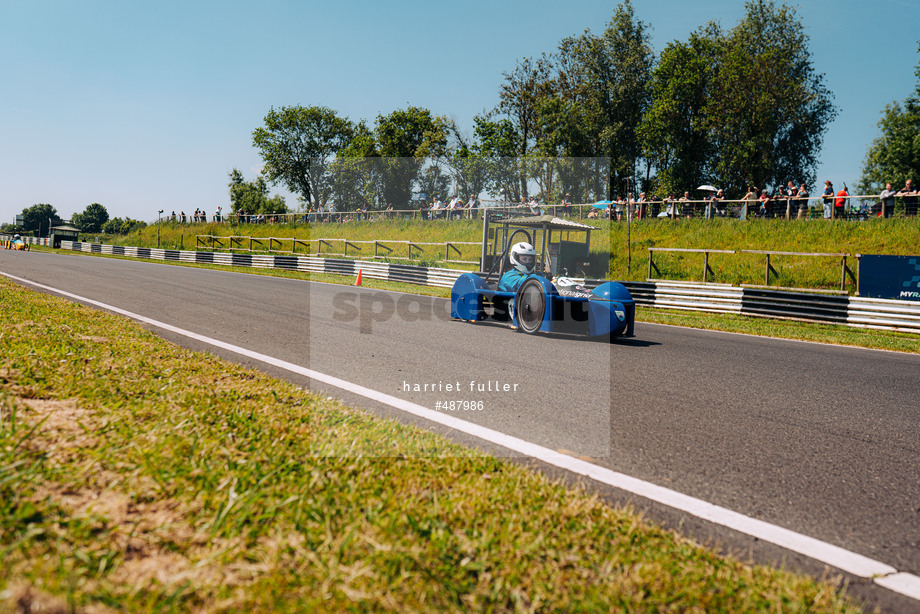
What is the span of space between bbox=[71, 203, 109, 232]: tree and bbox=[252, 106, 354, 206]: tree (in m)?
114

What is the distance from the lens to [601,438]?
13.7 feet

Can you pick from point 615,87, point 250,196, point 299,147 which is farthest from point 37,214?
point 615,87

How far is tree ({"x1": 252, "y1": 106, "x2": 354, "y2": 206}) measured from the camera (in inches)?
3108

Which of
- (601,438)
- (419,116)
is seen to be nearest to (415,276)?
(601,438)

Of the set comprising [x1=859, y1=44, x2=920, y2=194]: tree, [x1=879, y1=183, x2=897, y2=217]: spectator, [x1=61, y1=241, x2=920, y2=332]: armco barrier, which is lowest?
[x1=61, y1=241, x2=920, y2=332]: armco barrier

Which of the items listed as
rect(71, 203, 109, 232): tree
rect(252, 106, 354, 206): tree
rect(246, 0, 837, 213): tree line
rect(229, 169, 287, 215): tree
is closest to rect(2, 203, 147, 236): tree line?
rect(71, 203, 109, 232): tree

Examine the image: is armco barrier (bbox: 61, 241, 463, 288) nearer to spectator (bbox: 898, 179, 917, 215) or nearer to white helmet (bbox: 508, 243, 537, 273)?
white helmet (bbox: 508, 243, 537, 273)

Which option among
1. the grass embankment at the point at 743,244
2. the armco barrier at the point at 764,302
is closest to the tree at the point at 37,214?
the grass embankment at the point at 743,244

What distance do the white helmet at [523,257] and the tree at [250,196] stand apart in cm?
8983

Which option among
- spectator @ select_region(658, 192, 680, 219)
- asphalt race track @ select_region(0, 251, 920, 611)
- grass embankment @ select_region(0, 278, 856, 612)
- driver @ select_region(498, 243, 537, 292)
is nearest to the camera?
grass embankment @ select_region(0, 278, 856, 612)

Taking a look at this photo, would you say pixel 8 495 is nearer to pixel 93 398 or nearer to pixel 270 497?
pixel 270 497

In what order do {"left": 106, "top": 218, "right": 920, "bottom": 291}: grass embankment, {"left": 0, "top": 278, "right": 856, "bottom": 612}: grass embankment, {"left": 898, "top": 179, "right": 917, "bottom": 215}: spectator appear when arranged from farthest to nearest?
{"left": 898, "top": 179, "right": 917, "bottom": 215}: spectator → {"left": 106, "top": 218, "right": 920, "bottom": 291}: grass embankment → {"left": 0, "top": 278, "right": 856, "bottom": 612}: grass embankment

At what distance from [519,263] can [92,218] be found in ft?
638

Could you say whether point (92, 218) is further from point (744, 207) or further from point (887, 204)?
point (887, 204)
